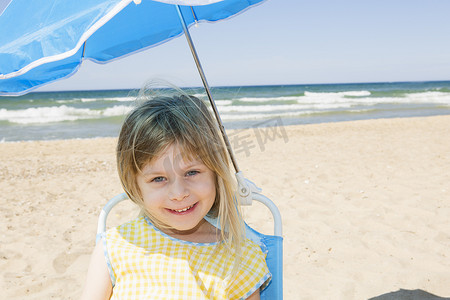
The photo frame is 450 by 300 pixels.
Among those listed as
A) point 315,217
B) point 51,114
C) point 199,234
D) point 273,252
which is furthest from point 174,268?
point 51,114

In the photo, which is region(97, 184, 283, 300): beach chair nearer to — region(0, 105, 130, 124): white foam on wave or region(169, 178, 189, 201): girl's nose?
region(169, 178, 189, 201): girl's nose

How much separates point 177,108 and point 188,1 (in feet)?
1.46

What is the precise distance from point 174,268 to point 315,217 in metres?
2.51

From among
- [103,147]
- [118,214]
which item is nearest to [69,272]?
[118,214]

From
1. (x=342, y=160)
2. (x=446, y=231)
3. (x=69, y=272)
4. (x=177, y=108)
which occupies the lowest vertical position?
(x=342, y=160)

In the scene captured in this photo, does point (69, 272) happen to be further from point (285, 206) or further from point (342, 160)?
point (342, 160)

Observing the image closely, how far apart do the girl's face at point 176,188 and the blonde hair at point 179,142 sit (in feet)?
0.10

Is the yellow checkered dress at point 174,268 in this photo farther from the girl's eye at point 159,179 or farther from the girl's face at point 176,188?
the girl's eye at point 159,179

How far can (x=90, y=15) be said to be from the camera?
1.18 meters

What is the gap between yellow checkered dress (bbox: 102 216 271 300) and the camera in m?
1.41

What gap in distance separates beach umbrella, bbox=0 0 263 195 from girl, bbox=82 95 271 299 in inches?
12.4

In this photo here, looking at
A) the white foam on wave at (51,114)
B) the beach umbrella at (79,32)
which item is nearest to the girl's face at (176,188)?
the beach umbrella at (79,32)

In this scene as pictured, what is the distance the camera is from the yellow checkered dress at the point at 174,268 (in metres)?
1.41

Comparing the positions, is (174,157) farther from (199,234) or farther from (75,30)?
(75,30)
